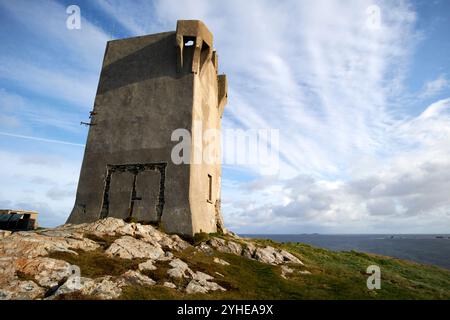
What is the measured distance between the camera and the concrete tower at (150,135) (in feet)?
70.0

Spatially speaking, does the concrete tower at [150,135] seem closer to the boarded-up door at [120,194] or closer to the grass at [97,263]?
the boarded-up door at [120,194]

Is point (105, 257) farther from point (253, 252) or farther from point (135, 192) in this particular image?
point (253, 252)

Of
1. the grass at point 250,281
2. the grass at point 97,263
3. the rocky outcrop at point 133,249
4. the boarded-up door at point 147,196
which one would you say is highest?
the boarded-up door at point 147,196

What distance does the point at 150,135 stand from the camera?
2306 centimetres

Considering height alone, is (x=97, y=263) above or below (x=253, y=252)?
below

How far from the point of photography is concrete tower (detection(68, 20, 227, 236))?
21328 mm

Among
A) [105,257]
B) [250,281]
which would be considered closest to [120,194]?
[105,257]

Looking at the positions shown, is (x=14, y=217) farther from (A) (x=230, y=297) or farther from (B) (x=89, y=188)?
(A) (x=230, y=297)

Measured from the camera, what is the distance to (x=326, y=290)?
1459cm

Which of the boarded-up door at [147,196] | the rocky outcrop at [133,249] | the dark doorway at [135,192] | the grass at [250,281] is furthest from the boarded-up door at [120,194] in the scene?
the grass at [250,281]
